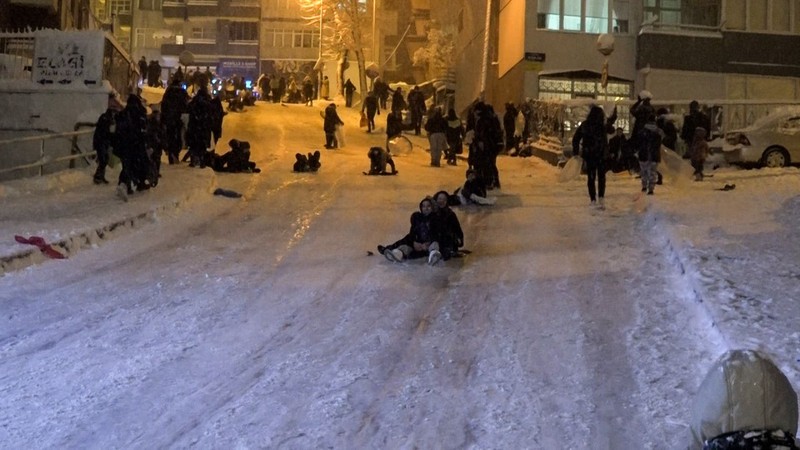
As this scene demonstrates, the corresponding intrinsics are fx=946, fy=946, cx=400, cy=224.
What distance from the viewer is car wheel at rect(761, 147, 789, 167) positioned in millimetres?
21938

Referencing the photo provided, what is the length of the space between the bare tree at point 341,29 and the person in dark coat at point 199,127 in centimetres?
2583

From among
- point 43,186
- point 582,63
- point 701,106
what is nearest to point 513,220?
point 43,186

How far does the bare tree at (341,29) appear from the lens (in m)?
48.8

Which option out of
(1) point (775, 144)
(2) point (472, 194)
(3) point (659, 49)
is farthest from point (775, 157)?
(3) point (659, 49)

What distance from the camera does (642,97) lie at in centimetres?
1716

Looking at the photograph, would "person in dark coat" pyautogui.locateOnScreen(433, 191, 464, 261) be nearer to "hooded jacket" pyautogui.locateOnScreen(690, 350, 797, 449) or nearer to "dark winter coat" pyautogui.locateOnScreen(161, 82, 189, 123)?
"hooded jacket" pyautogui.locateOnScreen(690, 350, 797, 449)

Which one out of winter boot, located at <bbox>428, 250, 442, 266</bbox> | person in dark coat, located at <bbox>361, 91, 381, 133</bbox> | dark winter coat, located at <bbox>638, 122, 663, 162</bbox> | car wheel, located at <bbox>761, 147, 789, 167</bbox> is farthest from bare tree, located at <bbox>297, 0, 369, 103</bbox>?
winter boot, located at <bbox>428, 250, 442, 266</bbox>

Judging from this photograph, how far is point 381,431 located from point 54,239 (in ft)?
23.2

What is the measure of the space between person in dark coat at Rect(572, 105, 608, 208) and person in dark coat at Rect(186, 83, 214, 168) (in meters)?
8.28

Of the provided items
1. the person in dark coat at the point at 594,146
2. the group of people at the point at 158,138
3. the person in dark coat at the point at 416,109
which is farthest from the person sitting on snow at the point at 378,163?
the person in dark coat at the point at 416,109

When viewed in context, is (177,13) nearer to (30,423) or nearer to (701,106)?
(701,106)

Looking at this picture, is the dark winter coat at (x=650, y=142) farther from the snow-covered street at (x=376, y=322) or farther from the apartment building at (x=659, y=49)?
the apartment building at (x=659, y=49)

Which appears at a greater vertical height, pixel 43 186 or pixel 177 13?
pixel 177 13

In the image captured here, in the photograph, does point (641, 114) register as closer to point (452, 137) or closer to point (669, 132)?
point (669, 132)
